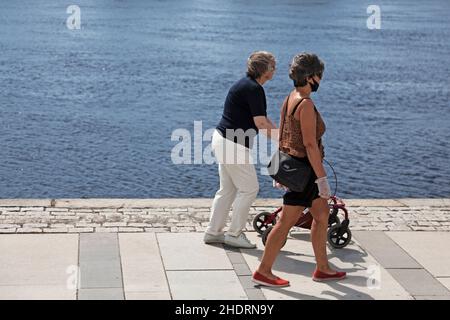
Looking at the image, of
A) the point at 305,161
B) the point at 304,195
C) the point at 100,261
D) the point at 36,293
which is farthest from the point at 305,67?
the point at 36,293

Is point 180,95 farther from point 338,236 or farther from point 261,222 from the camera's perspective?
point 338,236

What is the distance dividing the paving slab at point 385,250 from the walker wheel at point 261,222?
0.88m

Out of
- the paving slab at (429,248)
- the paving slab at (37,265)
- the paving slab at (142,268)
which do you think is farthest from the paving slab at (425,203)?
the paving slab at (37,265)

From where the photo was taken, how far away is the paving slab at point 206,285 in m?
8.04

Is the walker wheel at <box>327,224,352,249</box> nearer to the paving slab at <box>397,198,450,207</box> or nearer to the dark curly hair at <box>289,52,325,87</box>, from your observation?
the dark curly hair at <box>289,52,325,87</box>

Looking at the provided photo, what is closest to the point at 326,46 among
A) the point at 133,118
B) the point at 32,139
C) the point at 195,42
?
the point at 195,42

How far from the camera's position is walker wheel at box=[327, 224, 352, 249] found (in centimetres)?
943

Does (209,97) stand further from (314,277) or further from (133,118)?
(314,277)

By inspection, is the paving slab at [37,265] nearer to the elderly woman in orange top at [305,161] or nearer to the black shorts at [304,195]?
the elderly woman in orange top at [305,161]

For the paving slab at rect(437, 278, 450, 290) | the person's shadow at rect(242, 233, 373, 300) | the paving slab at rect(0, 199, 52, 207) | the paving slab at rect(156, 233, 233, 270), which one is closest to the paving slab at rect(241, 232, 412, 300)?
the person's shadow at rect(242, 233, 373, 300)

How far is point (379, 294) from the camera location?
→ 8.23 m

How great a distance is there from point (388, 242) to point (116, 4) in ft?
145

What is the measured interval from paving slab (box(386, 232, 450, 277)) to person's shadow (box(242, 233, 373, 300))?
1.61 ft

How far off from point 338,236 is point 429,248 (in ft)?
2.94
